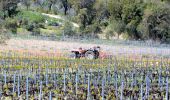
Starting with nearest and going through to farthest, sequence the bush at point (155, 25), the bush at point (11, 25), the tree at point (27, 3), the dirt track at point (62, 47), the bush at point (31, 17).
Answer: the dirt track at point (62, 47) → the bush at point (155, 25) → the bush at point (11, 25) → the bush at point (31, 17) → the tree at point (27, 3)

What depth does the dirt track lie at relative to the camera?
1601 inches

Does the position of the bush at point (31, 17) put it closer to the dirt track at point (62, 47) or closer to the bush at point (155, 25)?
the bush at point (155, 25)

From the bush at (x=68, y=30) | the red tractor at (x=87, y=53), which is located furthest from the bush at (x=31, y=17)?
the red tractor at (x=87, y=53)

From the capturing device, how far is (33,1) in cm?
10194

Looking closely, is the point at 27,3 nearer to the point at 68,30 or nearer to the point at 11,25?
the point at 11,25

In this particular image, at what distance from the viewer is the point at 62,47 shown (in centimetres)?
4484

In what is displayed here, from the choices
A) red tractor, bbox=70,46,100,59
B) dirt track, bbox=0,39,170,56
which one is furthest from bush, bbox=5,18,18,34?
red tractor, bbox=70,46,100,59

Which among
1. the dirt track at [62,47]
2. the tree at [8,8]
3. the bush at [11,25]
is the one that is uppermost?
the tree at [8,8]

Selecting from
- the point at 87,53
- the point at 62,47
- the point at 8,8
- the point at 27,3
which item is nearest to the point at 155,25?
the point at 62,47

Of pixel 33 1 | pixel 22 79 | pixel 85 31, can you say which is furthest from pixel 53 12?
pixel 22 79

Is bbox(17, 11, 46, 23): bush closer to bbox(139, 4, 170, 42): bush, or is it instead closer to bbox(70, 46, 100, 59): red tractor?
bbox(139, 4, 170, 42): bush

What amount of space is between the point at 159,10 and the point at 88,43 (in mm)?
14072

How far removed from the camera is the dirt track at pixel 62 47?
40656mm

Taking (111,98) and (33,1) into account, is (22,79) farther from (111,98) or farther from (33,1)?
(33,1)
